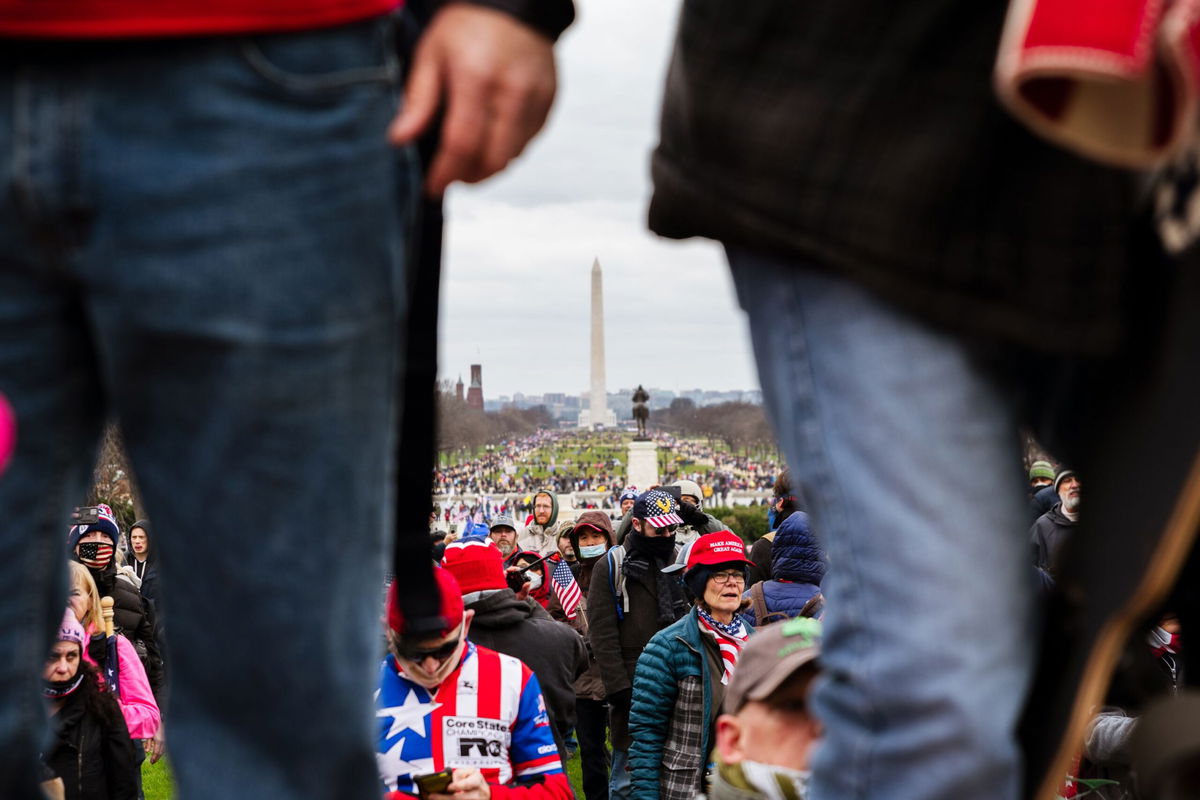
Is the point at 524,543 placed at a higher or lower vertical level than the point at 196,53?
lower

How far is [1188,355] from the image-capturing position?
118 centimetres

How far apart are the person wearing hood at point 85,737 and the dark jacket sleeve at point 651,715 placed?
3.27m

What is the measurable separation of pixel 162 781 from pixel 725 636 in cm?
732

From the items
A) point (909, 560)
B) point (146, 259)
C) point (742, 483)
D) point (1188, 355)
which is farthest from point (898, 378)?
point (742, 483)

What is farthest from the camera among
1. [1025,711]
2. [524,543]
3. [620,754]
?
[524,543]

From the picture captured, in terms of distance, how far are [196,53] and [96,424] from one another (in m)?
0.43

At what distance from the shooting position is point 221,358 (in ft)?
4.30

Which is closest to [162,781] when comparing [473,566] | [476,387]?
[473,566]

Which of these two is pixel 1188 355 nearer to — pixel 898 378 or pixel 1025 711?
pixel 898 378

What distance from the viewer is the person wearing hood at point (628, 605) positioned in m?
9.61

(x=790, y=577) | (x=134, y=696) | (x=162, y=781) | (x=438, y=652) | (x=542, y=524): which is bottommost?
(x=162, y=781)

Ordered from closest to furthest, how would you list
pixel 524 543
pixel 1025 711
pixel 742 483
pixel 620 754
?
pixel 1025 711 → pixel 620 754 → pixel 524 543 → pixel 742 483

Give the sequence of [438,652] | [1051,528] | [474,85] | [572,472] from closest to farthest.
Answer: [474,85], [438,652], [1051,528], [572,472]

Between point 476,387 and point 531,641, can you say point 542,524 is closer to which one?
point 531,641
